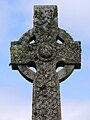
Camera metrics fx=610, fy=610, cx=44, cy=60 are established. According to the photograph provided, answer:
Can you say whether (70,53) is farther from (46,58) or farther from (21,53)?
(21,53)

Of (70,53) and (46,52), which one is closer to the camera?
(46,52)

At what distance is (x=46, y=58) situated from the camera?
A: 14.7m

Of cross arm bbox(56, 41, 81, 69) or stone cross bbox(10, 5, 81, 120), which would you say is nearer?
stone cross bbox(10, 5, 81, 120)

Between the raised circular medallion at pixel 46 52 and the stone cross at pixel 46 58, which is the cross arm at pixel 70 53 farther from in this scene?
the raised circular medallion at pixel 46 52

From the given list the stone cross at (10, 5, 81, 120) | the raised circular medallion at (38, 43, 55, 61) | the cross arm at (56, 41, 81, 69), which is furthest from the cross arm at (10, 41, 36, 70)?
the cross arm at (56, 41, 81, 69)

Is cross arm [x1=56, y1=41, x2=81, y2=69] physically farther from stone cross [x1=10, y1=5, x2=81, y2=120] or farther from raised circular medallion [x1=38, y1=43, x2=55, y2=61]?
raised circular medallion [x1=38, y1=43, x2=55, y2=61]

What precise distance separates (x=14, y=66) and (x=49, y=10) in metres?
1.67

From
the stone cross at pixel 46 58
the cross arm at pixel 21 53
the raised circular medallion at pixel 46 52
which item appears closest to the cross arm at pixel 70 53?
the stone cross at pixel 46 58

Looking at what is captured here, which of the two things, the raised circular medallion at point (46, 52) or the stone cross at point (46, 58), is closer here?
the stone cross at point (46, 58)

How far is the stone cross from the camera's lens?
14.2 m

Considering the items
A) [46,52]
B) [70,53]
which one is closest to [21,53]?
[46,52]

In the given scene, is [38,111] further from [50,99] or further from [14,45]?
[14,45]

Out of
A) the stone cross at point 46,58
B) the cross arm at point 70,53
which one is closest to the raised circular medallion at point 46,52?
the stone cross at point 46,58

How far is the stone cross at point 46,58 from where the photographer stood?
1419 centimetres
